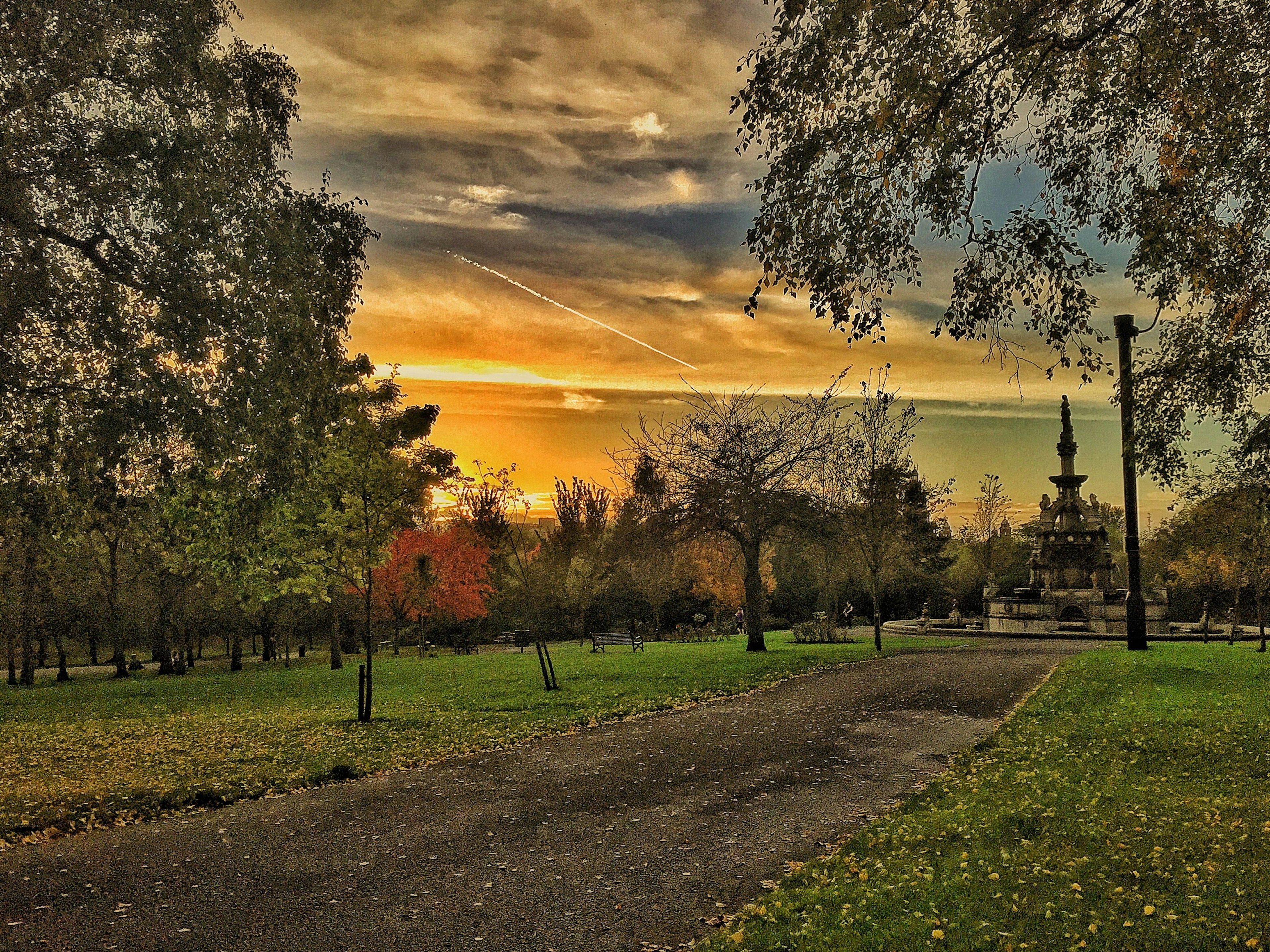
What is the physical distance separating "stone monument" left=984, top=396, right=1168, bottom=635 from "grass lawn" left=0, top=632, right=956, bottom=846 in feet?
43.3

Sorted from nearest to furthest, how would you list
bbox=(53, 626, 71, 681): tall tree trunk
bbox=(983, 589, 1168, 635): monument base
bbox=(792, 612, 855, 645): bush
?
bbox=(53, 626, 71, 681): tall tree trunk, bbox=(792, 612, 855, 645): bush, bbox=(983, 589, 1168, 635): monument base

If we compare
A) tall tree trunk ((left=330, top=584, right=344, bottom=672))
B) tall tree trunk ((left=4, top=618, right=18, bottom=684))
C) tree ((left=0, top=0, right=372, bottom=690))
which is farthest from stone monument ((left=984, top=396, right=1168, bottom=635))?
tall tree trunk ((left=4, top=618, right=18, bottom=684))

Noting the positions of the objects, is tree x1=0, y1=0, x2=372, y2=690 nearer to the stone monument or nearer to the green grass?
→ the green grass

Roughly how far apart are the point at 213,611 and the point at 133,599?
16.2ft

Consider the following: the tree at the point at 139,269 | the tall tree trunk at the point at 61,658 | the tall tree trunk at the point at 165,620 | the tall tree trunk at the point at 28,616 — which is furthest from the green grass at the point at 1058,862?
the tall tree trunk at the point at 61,658

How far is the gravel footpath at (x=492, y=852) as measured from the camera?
5.98 m

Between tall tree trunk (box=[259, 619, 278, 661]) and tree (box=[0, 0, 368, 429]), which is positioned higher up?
tree (box=[0, 0, 368, 429])

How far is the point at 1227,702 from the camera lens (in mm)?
14820

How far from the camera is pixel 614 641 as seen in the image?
3859 cm

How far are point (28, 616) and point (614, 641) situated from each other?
76.2ft

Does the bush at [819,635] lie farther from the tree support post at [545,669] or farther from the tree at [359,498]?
the tree at [359,498]

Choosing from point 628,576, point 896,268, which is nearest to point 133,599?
point 628,576

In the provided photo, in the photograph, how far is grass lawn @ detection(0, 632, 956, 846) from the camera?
10617mm

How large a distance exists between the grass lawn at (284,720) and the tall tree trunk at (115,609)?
188 cm
